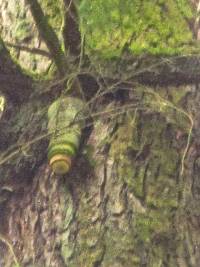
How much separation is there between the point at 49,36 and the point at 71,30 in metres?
0.10

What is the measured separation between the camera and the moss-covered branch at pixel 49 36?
182 cm

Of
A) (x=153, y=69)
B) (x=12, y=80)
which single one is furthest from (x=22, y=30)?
(x=153, y=69)

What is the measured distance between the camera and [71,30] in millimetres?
1951

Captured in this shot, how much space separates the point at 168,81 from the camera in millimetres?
2055

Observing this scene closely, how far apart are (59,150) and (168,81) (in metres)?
0.46

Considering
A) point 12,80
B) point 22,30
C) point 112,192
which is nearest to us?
point 112,192

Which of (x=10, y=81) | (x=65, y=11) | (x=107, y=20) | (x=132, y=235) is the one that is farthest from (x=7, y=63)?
(x=132, y=235)

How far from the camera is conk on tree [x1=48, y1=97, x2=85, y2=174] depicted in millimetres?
1862

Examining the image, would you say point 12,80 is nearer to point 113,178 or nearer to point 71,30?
point 71,30

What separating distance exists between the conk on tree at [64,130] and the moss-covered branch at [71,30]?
0.16 meters

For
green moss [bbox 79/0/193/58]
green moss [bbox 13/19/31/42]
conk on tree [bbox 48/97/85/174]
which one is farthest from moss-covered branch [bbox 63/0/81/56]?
green moss [bbox 13/19/31/42]

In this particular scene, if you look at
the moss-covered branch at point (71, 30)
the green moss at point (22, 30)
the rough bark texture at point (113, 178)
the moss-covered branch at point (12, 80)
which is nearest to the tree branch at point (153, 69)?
the rough bark texture at point (113, 178)

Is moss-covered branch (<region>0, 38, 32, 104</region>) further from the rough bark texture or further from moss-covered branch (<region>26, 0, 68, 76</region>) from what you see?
moss-covered branch (<region>26, 0, 68, 76</region>)

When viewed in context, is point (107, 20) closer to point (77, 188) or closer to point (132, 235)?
point (77, 188)
